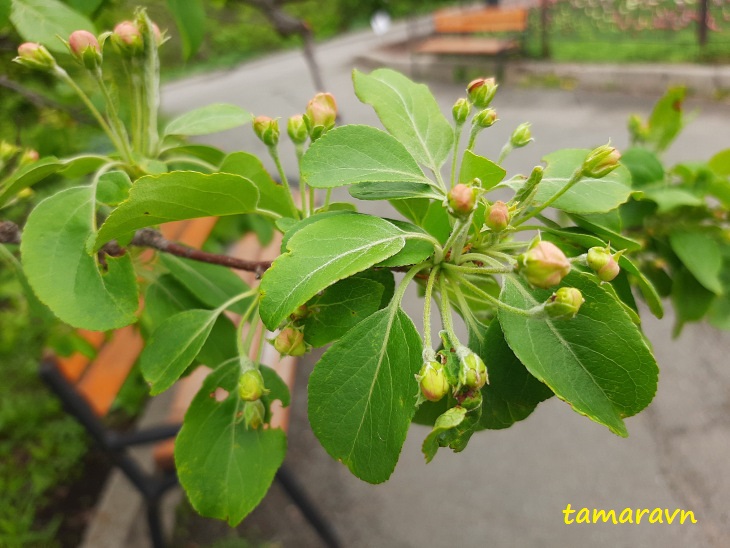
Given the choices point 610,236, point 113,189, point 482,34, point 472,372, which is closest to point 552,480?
point 610,236

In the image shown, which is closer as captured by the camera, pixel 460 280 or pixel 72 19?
pixel 460 280

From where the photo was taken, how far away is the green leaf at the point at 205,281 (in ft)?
2.80

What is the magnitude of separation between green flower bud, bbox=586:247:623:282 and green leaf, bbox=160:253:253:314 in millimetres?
497

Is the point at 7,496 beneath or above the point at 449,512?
above

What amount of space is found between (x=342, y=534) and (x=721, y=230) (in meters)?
1.83

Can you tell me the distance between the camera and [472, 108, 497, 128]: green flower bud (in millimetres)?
680

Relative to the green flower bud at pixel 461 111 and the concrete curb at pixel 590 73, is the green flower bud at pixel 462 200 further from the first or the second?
the concrete curb at pixel 590 73

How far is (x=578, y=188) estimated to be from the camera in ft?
2.25

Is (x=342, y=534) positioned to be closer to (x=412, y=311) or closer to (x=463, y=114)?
(x=412, y=311)

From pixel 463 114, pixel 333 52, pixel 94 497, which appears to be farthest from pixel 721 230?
pixel 333 52

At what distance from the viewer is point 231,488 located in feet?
2.36

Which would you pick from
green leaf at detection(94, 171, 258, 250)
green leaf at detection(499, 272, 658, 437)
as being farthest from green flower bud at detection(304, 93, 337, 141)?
green leaf at detection(499, 272, 658, 437)

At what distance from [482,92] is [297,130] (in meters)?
0.24

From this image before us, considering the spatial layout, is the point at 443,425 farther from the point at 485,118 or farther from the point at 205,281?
the point at 205,281
